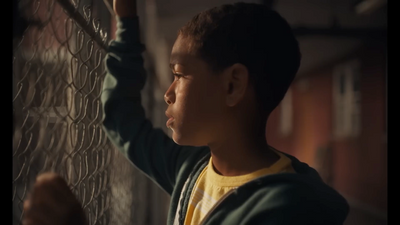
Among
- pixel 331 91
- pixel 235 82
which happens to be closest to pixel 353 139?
pixel 331 91

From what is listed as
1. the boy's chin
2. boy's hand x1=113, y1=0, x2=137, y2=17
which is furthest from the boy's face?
boy's hand x1=113, y1=0, x2=137, y2=17

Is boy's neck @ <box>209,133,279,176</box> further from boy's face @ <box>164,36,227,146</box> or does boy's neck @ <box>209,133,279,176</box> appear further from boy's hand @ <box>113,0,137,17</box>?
boy's hand @ <box>113,0,137,17</box>

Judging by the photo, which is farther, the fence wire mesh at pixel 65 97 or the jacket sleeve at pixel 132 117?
the jacket sleeve at pixel 132 117

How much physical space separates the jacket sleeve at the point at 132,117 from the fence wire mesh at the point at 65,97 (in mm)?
37

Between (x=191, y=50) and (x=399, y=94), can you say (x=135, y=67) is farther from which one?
(x=399, y=94)

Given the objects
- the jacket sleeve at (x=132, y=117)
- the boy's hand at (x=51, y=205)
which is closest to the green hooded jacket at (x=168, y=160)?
the jacket sleeve at (x=132, y=117)

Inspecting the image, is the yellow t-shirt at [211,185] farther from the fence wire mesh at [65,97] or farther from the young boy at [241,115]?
the fence wire mesh at [65,97]

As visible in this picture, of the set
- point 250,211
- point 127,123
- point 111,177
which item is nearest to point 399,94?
point 250,211

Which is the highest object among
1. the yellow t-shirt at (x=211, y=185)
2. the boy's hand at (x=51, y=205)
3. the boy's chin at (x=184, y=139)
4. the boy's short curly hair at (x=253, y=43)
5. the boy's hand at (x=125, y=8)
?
the boy's hand at (x=125, y=8)

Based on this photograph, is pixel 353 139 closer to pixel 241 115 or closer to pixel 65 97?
pixel 241 115

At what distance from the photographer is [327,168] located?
1.48ft

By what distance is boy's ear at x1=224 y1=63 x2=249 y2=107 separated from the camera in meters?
0.38

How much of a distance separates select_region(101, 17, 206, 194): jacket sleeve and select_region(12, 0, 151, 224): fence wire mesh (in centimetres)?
4

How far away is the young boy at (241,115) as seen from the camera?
370mm
